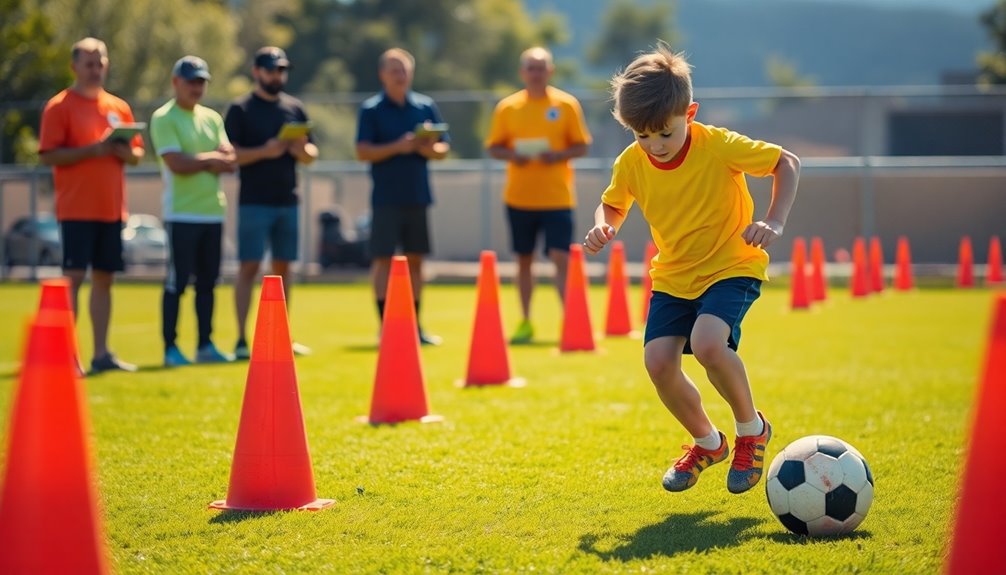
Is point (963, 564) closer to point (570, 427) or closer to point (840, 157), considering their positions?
point (570, 427)

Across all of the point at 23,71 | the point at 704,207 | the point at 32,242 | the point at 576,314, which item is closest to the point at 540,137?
the point at 576,314

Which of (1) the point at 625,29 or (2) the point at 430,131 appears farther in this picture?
(1) the point at 625,29

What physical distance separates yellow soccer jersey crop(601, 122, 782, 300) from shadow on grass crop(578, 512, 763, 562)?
0.94m

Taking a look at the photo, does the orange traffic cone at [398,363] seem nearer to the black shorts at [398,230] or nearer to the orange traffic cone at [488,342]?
the orange traffic cone at [488,342]

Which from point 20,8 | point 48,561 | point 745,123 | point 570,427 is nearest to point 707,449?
point 570,427

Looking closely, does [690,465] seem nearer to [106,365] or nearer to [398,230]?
[106,365]

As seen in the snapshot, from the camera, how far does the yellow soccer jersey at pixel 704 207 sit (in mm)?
5375

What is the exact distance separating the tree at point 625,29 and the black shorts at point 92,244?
5153 inches

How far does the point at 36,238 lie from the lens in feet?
84.2

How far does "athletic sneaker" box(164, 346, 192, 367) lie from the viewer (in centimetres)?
1050

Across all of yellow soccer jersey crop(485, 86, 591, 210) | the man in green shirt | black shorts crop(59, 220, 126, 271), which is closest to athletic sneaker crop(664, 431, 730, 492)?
black shorts crop(59, 220, 126, 271)

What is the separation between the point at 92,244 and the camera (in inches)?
393

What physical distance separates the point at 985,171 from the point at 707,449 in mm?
20772

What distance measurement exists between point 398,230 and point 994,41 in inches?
1717
